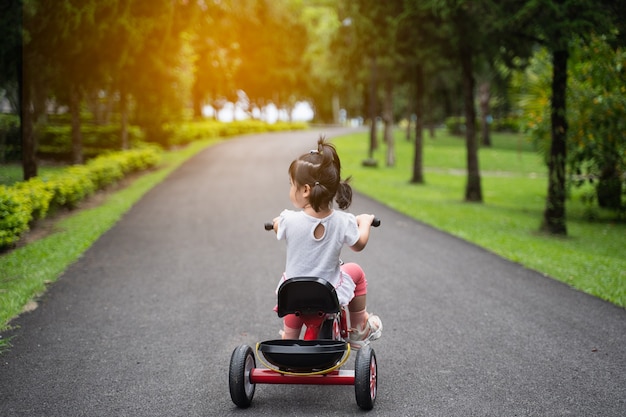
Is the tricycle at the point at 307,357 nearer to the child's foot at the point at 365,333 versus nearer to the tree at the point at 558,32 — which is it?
the child's foot at the point at 365,333

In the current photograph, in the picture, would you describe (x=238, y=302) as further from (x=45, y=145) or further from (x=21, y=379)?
(x=45, y=145)

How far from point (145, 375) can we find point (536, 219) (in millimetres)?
11391

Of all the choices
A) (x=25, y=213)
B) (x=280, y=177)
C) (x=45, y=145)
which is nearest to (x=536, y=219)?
(x=280, y=177)

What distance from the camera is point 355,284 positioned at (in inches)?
155

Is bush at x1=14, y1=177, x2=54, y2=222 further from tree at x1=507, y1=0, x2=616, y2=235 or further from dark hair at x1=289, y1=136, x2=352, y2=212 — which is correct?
tree at x1=507, y1=0, x2=616, y2=235

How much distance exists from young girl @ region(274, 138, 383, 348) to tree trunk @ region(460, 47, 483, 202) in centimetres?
1155

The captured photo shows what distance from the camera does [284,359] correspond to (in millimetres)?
3494

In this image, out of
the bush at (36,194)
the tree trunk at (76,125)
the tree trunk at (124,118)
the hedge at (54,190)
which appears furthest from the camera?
the tree trunk at (124,118)

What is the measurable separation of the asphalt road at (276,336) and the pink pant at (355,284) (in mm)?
503

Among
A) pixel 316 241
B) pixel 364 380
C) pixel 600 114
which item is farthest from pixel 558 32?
pixel 364 380

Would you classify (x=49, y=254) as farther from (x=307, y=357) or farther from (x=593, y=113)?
(x=593, y=113)

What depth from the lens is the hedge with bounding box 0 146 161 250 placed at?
8391 mm

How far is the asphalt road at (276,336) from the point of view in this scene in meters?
3.80

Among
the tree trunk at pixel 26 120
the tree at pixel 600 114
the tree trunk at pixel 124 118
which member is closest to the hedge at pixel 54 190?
the tree trunk at pixel 26 120
